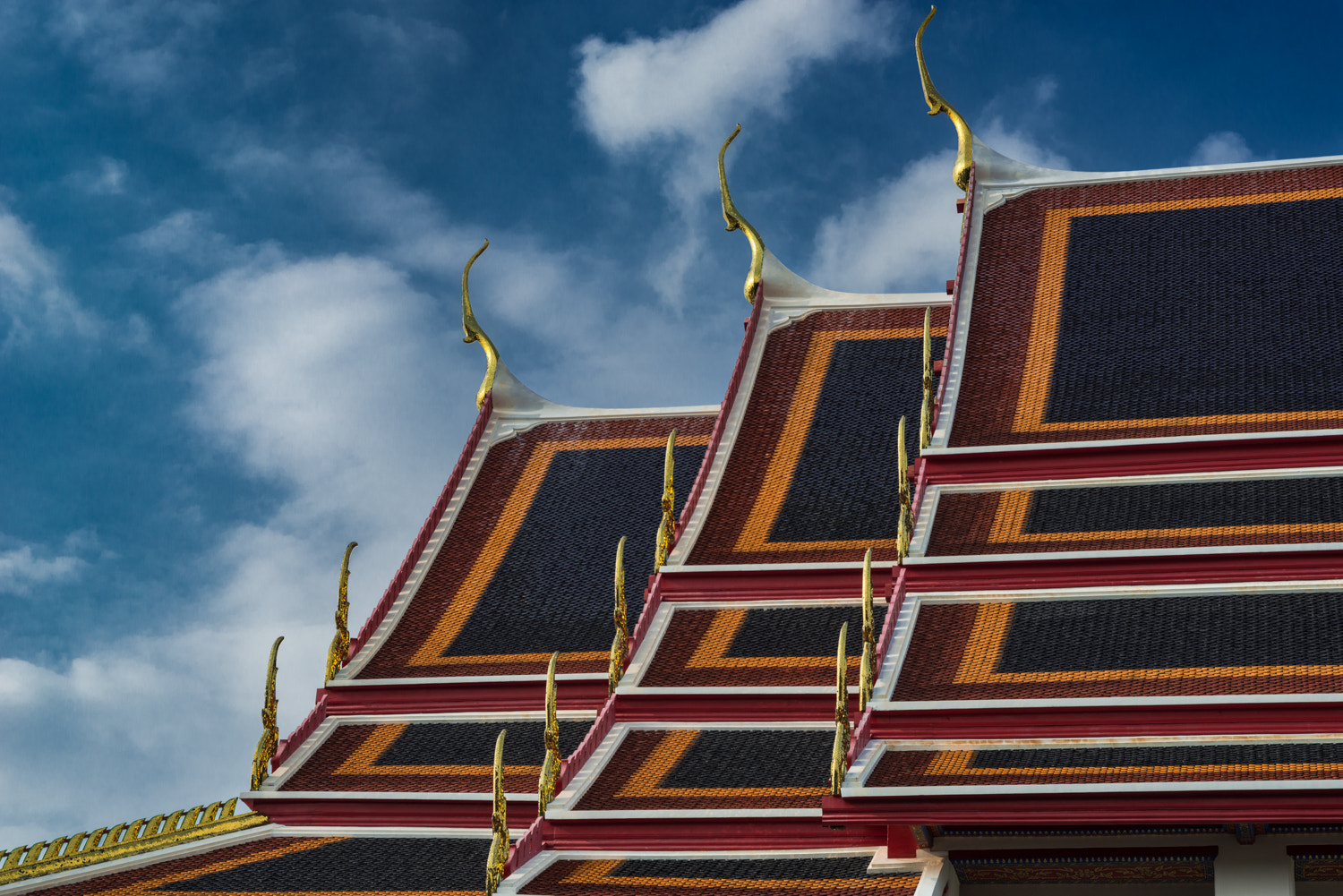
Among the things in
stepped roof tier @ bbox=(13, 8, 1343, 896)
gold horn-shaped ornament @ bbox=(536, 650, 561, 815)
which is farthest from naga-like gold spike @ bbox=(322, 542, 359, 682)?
gold horn-shaped ornament @ bbox=(536, 650, 561, 815)

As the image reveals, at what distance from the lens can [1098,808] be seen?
11.4m

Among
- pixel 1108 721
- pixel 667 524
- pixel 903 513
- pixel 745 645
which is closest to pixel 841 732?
pixel 1108 721

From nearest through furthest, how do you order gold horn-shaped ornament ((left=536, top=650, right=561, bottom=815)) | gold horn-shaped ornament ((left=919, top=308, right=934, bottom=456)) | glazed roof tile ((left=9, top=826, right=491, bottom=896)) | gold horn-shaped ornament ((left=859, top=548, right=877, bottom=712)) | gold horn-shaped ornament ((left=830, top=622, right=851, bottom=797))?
gold horn-shaped ornament ((left=830, top=622, right=851, bottom=797)), gold horn-shaped ornament ((left=859, top=548, right=877, bottom=712)), gold horn-shaped ornament ((left=536, top=650, right=561, bottom=815)), glazed roof tile ((left=9, top=826, right=491, bottom=896)), gold horn-shaped ornament ((left=919, top=308, right=934, bottom=456))

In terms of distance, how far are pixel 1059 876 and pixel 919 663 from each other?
6.19 ft

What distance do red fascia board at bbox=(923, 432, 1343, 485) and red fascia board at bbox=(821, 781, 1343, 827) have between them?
445 cm

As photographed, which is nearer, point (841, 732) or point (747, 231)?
point (841, 732)

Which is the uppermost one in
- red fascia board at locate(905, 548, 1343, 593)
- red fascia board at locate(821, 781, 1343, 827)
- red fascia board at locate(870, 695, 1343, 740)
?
red fascia board at locate(905, 548, 1343, 593)

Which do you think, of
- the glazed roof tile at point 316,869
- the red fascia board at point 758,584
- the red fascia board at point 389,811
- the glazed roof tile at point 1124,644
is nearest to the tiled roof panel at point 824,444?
the red fascia board at point 758,584

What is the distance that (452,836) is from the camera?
617 inches

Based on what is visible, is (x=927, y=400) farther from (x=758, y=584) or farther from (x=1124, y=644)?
(x=1124, y=644)

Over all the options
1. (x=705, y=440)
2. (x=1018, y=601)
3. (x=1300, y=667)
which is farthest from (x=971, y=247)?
(x=1300, y=667)

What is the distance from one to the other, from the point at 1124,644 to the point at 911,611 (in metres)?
1.73

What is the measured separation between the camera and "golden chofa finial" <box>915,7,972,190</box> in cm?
1950

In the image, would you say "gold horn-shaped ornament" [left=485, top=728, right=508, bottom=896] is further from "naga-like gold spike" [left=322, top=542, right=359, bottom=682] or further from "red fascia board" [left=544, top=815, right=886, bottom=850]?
"naga-like gold spike" [left=322, top=542, right=359, bottom=682]
